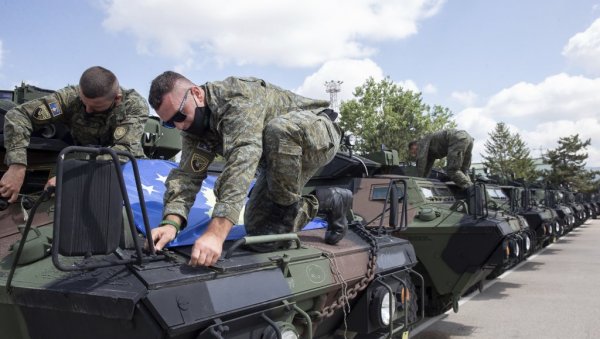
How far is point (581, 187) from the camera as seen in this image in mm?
38656

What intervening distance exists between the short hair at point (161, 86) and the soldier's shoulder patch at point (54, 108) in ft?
3.94

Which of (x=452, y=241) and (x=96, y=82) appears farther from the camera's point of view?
(x=452, y=241)

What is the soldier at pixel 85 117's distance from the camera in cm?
319

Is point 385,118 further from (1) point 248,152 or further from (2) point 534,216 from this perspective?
(1) point 248,152

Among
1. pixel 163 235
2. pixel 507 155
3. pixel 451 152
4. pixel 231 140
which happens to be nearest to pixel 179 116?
pixel 231 140

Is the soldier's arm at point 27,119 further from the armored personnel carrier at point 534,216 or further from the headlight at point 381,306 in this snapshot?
the armored personnel carrier at point 534,216

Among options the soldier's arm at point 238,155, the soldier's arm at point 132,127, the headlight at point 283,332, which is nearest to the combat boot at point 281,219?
the soldier's arm at point 238,155

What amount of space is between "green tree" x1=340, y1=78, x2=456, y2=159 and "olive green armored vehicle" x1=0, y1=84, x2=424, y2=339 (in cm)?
2355

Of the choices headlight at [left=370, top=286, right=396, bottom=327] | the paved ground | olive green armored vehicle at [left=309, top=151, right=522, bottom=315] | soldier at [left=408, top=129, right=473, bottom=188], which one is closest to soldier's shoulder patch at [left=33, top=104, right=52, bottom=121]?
headlight at [left=370, top=286, right=396, bottom=327]

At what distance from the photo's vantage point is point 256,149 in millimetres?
2516

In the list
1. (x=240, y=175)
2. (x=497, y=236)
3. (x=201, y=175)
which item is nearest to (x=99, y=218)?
(x=240, y=175)

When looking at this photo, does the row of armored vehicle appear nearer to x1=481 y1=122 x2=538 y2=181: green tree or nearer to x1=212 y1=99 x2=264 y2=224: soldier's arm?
x1=212 y1=99 x2=264 y2=224: soldier's arm

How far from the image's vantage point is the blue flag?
2832 millimetres

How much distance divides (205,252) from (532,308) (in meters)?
5.96
